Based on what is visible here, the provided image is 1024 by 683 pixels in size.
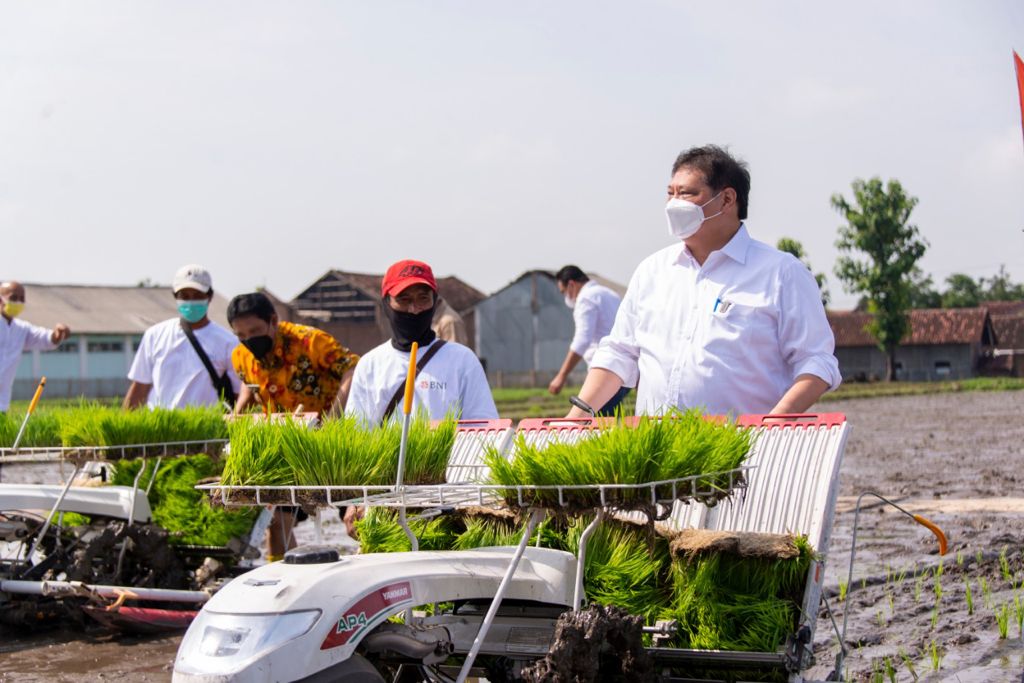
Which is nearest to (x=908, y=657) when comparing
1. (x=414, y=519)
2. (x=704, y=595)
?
(x=704, y=595)

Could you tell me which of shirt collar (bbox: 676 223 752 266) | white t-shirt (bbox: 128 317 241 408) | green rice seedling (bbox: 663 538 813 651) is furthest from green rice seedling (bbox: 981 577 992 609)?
white t-shirt (bbox: 128 317 241 408)

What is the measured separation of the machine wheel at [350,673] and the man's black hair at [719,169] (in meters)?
2.63

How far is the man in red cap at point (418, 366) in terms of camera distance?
5707 millimetres

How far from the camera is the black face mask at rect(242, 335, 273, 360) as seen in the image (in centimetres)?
762

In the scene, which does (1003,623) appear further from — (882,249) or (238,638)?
(882,249)

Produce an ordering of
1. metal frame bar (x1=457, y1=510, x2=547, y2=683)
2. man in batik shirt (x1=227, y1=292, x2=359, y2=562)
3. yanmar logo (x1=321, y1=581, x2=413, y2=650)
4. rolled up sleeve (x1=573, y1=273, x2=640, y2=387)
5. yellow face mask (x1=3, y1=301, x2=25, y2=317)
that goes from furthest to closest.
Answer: yellow face mask (x1=3, y1=301, x2=25, y2=317) → man in batik shirt (x1=227, y1=292, x2=359, y2=562) → rolled up sleeve (x1=573, y1=273, x2=640, y2=387) → metal frame bar (x1=457, y1=510, x2=547, y2=683) → yanmar logo (x1=321, y1=581, x2=413, y2=650)

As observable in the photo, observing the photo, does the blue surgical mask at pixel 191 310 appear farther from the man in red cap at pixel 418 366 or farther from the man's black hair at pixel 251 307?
the man in red cap at pixel 418 366

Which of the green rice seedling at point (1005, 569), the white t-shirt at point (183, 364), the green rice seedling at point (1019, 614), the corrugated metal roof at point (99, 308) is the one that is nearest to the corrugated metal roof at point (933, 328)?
the corrugated metal roof at point (99, 308)

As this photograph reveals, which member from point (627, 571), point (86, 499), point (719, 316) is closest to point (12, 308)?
point (86, 499)

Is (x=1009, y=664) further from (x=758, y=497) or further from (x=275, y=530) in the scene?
(x=275, y=530)

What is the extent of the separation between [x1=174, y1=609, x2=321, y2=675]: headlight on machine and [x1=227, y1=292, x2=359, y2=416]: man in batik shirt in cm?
465

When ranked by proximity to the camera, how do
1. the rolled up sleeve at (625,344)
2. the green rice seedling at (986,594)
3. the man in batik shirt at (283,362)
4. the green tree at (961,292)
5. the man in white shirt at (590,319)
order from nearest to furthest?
the rolled up sleeve at (625,344) → the green rice seedling at (986,594) → the man in batik shirt at (283,362) → the man in white shirt at (590,319) → the green tree at (961,292)

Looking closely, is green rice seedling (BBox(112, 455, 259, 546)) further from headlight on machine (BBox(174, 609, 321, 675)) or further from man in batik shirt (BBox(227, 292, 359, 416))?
headlight on machine (BBox(174, 609, 321, 675))

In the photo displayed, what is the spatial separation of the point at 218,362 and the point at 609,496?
601 cm
